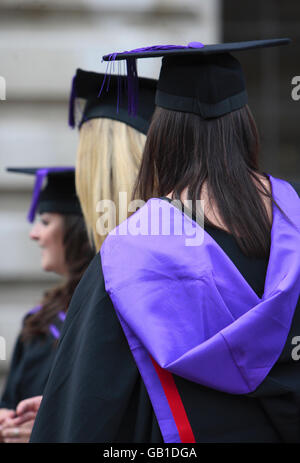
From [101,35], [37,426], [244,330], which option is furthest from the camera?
[101,35]

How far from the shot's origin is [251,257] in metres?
1.76

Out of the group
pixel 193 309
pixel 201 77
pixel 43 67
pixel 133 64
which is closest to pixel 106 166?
pixel 133 64

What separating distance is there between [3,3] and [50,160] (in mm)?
1141

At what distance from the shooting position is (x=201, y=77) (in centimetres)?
195

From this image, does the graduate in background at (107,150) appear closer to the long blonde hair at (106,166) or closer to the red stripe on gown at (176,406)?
the long blonde hair at (106,166)

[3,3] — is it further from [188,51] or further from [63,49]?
[188,51]

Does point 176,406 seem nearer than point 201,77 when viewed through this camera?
Yes

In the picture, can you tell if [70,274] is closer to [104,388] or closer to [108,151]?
[108,151]

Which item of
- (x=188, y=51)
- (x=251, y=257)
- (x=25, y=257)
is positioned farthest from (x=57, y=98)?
(x=251, y=257)

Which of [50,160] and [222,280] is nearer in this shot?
[222,280]

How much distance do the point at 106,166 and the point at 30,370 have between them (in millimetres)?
1291

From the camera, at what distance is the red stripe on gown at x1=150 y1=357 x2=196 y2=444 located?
169 centimetres

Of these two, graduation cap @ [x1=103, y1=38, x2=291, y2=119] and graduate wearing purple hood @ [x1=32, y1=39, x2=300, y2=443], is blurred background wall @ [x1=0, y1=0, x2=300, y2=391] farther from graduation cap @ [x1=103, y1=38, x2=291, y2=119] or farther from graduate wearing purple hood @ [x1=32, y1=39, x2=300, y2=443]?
graduate wearing purple hood @ [x1=32, y1=39, x2=300, y2=443]

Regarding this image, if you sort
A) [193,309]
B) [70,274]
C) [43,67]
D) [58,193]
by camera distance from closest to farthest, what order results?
1. [193,309]
2. [70,274]
3. [58,193]
4. [43,67]
